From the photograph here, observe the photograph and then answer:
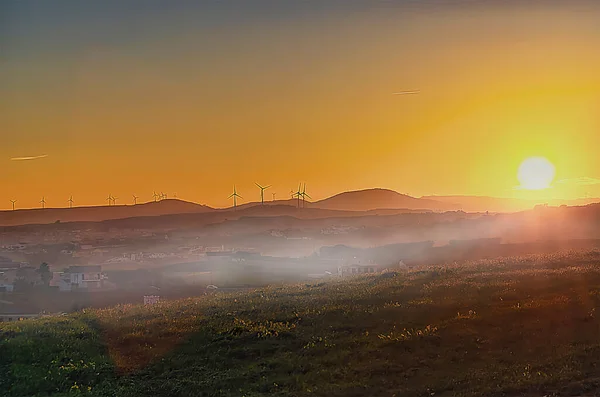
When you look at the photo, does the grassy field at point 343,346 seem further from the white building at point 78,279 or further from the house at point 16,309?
the white building at point 78,279

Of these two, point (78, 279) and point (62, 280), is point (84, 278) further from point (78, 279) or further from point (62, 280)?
point (62, 280)

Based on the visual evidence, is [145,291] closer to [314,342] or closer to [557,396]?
[314,342]

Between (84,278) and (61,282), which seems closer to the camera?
(61,282)

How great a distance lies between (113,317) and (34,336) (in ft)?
14.3

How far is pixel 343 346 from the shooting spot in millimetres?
19844

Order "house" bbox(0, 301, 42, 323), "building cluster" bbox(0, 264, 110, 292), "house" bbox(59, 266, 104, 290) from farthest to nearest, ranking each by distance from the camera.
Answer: "house" bbox(59, 266, 104, 290) < "building cluster" bbox(0, 264, 110, 292) < "house" bbox(0, 301, 42, 323)

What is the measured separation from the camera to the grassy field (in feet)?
54.6

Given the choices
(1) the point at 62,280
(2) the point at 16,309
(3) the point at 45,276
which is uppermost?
(3) the point at 45,276

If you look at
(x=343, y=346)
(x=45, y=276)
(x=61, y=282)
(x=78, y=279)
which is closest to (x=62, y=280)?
(x=61, y=282)

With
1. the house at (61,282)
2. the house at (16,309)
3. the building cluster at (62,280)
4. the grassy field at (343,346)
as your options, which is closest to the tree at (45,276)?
the building cluster at (62,280)

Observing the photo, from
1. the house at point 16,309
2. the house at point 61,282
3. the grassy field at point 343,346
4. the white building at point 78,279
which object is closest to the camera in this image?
the grassy field at point 343,346

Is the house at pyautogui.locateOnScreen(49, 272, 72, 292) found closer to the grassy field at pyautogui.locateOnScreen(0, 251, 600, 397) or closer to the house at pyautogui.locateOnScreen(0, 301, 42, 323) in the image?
the house at pyautogui.locateOnScreen(0, 301, 42, 323)

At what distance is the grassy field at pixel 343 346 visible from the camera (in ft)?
54.6

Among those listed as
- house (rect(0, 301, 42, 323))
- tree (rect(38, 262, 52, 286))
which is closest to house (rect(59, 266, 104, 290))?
tree (rect(38, 262, 52, 286))
